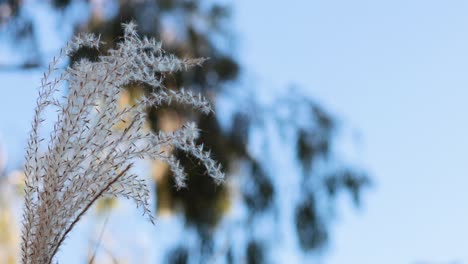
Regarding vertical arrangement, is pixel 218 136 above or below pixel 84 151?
above

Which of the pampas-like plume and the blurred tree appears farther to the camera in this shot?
the blurred tree

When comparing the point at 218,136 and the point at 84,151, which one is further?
the point at 218,136

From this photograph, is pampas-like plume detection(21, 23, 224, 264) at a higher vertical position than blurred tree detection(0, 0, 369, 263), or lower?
lower

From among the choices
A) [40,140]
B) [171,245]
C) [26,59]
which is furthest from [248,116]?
[40,140]

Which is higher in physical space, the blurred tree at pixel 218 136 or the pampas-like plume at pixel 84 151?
the blurred tree at pixel 218 136
